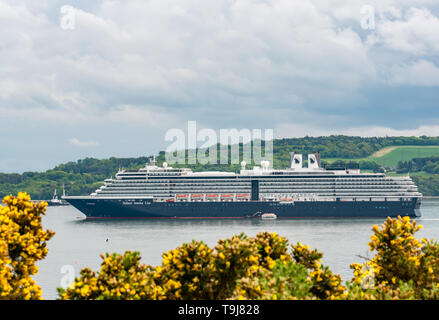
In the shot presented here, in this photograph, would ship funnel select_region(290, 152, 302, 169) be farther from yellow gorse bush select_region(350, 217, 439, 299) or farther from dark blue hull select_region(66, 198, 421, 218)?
yellow gorse bush select_region(350, 217, 439, 299)

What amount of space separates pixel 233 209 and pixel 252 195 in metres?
6.99

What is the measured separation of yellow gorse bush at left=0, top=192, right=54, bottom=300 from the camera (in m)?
19.9

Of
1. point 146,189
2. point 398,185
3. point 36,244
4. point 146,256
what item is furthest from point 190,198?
point 36,244

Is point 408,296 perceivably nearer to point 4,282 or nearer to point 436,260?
point 436,260

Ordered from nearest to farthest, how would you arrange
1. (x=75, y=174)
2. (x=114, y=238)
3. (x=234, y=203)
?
(x=114, y=238), (x=234, y=203), (x=75, y=174)

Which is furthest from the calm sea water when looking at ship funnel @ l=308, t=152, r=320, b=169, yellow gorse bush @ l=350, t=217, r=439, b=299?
yellow gorse bush @ l=350, t=217, r=439, b=299

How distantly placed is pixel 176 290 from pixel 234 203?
8297 cm

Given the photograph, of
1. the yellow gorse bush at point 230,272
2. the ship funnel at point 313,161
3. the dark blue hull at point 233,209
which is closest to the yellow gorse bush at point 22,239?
the yellow gorse bush at point 230,272

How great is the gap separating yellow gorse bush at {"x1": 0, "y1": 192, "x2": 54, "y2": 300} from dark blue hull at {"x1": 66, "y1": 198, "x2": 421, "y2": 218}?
78922 mm

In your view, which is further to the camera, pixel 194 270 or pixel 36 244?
pixel 36 244

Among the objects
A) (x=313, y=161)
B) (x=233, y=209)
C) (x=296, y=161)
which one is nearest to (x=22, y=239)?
(x=233, y=209)

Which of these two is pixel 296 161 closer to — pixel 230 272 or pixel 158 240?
pixel 158 240

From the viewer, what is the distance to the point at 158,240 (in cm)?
6244

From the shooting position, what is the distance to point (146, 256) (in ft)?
159
